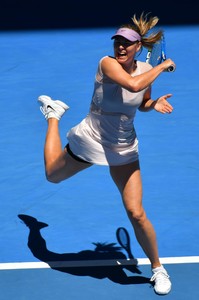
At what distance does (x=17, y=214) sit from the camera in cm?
727

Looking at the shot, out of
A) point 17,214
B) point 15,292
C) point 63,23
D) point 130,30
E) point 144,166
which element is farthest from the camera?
point 63,23

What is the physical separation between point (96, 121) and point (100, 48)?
5259 mm

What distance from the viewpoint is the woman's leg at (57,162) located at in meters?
6.31

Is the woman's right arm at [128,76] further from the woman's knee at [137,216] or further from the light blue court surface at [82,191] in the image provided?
the light blue court surface at [82,191]

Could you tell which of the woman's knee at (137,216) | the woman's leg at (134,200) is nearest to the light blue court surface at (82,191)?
the woman's leg at (134,200)

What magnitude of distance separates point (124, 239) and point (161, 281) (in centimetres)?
84

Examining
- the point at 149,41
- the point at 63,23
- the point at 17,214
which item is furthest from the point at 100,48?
the point at 149,41

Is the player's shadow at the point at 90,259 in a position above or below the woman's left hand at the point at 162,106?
below

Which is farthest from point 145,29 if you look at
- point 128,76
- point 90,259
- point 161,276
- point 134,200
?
point 90,259

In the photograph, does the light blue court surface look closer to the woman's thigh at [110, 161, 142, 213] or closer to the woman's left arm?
the woman's thigh at [110, 161, 142, 213]

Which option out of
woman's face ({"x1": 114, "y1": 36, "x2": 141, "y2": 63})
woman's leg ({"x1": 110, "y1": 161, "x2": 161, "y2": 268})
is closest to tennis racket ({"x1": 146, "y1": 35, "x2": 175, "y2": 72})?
woman's face ({"x1": 114, "y1": 36, "x2": 141, "y2": 63})

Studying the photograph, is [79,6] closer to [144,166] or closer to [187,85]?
[187,85]

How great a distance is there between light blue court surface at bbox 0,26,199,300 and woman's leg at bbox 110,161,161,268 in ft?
1.41

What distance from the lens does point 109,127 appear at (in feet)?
19.5
